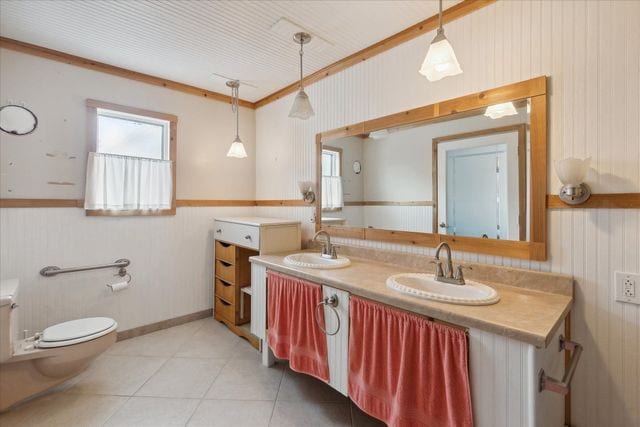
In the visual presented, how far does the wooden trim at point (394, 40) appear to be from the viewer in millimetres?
1752

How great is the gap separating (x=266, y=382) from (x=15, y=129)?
2574mm

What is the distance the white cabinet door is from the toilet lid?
1.58m

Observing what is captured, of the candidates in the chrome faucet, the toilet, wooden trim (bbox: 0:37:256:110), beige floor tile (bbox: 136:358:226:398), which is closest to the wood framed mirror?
the chrome faucet

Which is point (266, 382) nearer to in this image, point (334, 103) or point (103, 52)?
point (334, 103)

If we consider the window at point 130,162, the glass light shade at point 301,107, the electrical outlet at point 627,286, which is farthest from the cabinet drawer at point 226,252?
the electrical outlet at point 627,286

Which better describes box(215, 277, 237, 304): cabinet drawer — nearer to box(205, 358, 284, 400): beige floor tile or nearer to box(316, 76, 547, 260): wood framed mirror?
box(205, 358, 284, 400): beige floor tile

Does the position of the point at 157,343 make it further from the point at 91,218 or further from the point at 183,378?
the point at 91,218

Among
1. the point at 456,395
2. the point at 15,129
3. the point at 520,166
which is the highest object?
the point at 15,129

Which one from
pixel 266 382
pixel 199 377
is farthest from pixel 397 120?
pixel 199 377

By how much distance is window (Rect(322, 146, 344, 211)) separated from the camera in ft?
8.38

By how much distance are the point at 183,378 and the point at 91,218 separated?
1.53m

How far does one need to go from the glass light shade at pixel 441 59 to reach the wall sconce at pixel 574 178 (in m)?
0.66

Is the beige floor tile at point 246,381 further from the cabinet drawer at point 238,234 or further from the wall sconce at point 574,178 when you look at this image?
the wall sconce at point 574,178

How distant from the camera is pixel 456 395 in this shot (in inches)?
47.0
